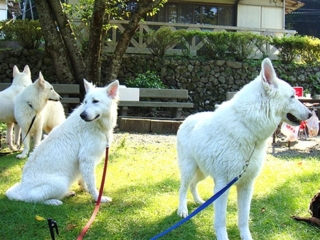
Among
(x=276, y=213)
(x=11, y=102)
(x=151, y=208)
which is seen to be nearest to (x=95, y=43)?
(x=11, y=102)

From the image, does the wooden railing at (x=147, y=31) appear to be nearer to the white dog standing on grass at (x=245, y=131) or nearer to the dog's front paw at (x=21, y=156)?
the dog's front paw at (x=21, y=156)

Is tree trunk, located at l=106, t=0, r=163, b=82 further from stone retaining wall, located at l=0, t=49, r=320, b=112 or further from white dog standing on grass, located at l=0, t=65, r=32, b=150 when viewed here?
white dog standing on grass, located at l=0, t=65, r=32, b=150

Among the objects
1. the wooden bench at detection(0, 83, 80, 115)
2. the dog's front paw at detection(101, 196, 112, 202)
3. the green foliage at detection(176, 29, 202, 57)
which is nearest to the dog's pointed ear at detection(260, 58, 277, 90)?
the dog's front paw at detection(101, 196, 112, 202)

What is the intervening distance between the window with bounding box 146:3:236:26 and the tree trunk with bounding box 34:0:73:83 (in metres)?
9.00

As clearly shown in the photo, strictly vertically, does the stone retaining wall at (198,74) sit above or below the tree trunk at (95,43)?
below

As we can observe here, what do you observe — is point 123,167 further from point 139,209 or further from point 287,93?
point 287,93

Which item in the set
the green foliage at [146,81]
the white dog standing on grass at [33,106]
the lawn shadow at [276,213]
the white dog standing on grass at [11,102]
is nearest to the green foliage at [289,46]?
the green foliage at [146,81]

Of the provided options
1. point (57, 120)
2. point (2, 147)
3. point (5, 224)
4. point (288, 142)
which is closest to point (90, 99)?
point (5, 224)

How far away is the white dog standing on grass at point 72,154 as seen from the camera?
501cm

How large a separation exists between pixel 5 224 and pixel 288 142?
7.04 metres

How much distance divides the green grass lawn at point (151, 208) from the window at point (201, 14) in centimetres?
1528

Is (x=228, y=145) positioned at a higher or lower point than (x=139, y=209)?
higher

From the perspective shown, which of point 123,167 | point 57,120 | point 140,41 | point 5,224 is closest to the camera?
point 5,224

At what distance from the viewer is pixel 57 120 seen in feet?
27.9
